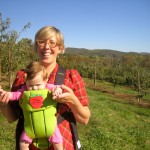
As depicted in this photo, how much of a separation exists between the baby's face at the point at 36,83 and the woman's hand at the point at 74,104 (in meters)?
0.26

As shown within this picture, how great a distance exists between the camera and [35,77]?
265cm

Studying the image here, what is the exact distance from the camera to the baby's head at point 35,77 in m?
2.65

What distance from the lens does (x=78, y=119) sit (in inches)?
111

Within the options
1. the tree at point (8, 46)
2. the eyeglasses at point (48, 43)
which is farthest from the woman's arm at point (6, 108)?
the tree at point (8, 46)

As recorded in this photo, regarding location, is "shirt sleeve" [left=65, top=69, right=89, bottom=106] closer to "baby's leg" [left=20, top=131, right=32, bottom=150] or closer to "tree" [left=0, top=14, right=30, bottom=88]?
"baby's leg" [left=20, top=131, right=32, bottom=150]

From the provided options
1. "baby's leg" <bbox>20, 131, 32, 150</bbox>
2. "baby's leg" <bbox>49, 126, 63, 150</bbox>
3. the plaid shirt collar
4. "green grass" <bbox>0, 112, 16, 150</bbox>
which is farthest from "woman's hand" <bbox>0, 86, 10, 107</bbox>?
"green grass" <bbox>0, 112, 16, 150</bbox>

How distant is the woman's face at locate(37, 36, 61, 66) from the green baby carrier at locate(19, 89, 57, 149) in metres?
0.42

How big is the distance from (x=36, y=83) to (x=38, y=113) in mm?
313

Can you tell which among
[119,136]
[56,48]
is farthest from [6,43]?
[56,48]

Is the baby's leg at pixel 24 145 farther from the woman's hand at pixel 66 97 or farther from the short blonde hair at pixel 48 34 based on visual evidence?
the short blonde hair at pixel 48 34

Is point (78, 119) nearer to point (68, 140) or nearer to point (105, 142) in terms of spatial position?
point (68, 140)

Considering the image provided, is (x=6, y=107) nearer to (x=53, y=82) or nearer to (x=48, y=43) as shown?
(x=53, y=82)

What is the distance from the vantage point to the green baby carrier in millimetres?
2555

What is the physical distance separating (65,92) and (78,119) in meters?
0.43
